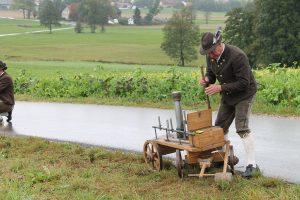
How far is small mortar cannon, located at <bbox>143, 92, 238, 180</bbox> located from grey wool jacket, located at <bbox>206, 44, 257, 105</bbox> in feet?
1.40

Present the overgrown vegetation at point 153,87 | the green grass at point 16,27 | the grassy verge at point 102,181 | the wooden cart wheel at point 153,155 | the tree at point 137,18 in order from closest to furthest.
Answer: the grassy verge at point 102,181 < the wooden cart wheel at point 153,155 < the overgrown vegetation at point 153,87 < the green grass at point 16,27 < the tree at point 137,18

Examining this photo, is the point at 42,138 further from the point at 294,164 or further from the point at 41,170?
the point at 294,164

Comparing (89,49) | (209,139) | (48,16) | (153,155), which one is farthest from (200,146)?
(48,16)

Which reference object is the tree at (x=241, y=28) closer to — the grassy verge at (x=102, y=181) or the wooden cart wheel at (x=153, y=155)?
the grassy verge at (x=102, y=181)

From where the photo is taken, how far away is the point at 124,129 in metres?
12.1

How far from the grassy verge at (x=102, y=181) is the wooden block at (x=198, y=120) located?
71cm

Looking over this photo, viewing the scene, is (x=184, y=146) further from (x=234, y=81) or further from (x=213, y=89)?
(x=234, y=81)

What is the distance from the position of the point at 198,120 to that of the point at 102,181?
1558 millimetres

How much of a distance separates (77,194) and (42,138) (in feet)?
15.2

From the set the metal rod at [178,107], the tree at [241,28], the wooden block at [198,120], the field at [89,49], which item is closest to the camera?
the wooden block at [198,120]

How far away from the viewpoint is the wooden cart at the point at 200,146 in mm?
7340

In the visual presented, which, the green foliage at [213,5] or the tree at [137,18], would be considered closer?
the tree at [137,18]

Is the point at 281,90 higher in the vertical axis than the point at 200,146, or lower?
lower

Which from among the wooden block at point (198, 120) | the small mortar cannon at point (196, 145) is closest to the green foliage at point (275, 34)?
the small mortar cannon at point (196, 145)
